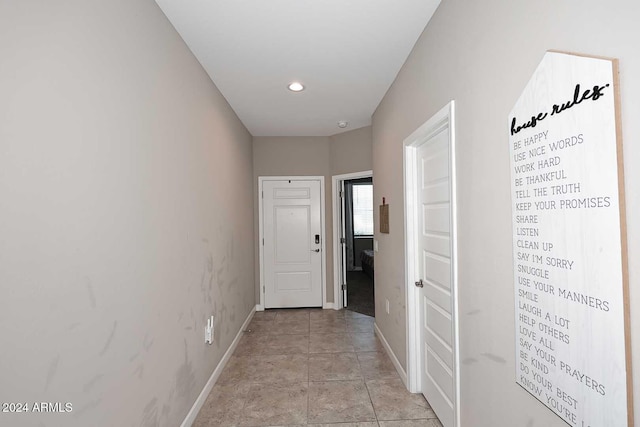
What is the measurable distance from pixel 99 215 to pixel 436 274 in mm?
1898

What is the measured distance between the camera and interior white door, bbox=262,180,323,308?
4.85 meters

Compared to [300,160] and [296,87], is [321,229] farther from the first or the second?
[296,87]

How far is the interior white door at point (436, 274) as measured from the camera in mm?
1923

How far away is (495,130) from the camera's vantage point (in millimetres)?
1312

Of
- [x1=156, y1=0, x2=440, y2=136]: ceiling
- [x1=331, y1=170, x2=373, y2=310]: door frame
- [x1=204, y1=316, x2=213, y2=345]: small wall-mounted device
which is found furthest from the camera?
[x1=331, y1=170, x2=373, y2=310]: door frame

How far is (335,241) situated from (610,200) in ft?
13.3

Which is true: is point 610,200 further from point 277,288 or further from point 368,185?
point 368,185

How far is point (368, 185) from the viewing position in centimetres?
832

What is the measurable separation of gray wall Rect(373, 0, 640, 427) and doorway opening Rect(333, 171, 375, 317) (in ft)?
8.56

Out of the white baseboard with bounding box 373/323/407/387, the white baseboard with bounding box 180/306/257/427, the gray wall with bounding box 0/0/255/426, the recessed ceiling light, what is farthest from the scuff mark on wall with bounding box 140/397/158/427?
the recessed ceiling light

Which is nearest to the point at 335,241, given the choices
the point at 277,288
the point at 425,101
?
the point at 277,288

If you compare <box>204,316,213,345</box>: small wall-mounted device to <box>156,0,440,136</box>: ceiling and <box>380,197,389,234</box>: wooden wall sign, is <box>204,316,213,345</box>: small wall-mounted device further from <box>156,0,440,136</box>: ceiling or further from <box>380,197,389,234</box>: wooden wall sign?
<box>156,0,440,136</box>: ceiling

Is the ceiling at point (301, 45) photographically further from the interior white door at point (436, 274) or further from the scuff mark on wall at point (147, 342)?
the scuff mark on wall at point (147, 342)

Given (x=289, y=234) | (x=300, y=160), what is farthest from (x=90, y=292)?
(x=300, y=160)
